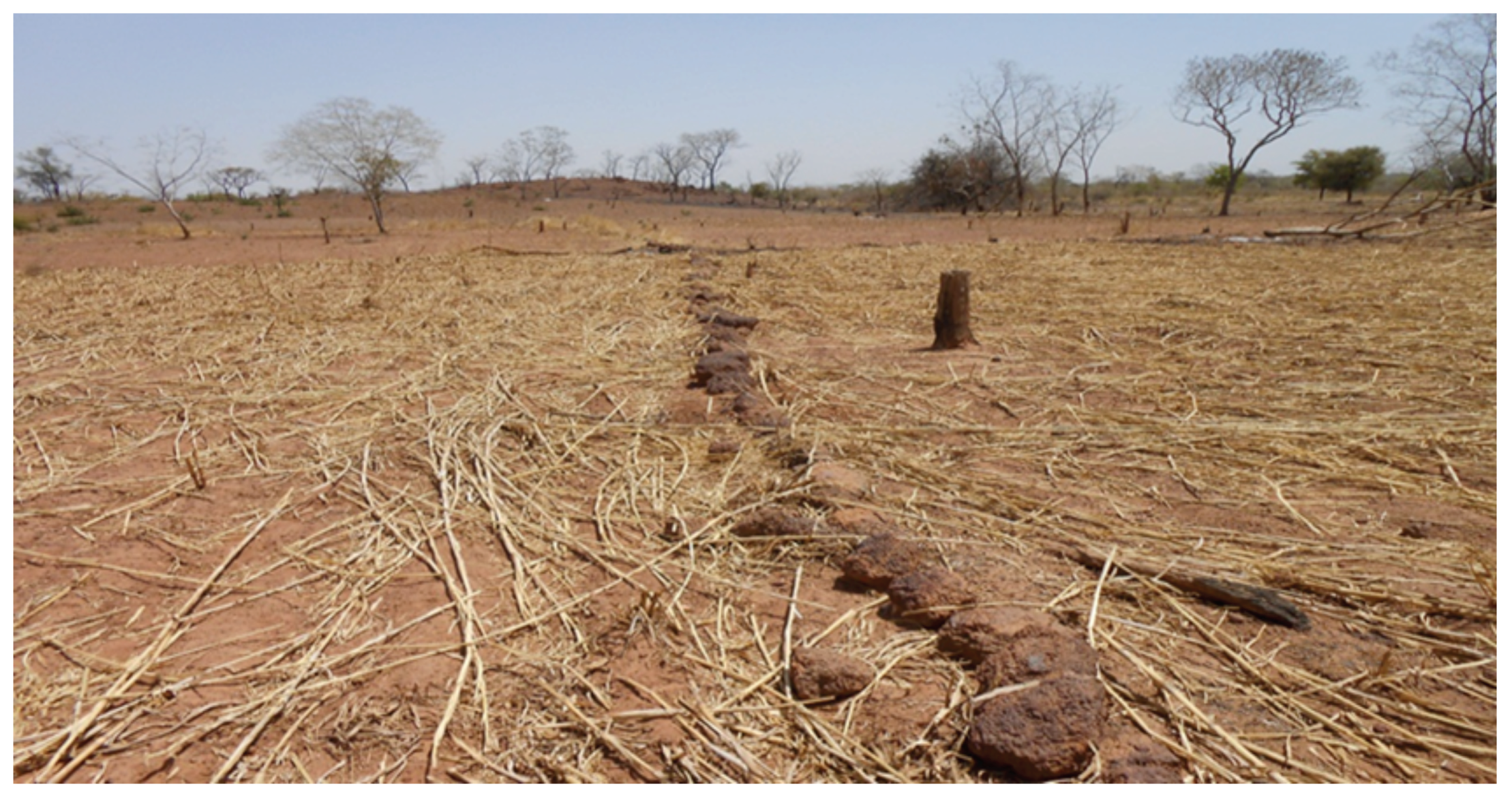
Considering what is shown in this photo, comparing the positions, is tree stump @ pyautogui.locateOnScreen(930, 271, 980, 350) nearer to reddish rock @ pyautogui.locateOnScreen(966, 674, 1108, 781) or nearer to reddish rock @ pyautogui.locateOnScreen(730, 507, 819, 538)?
reddish rock @ pyautogui.locateOnScreen(730, 507, 819, 538)

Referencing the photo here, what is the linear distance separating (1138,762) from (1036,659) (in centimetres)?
30

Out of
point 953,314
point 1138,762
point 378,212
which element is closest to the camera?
point 1138,762

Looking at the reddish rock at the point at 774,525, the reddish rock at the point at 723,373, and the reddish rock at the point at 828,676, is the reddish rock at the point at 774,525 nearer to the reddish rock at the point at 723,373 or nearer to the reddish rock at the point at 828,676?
the reddish rock at the point at 828,676

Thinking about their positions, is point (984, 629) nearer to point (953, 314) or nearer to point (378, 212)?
point (953, 314)

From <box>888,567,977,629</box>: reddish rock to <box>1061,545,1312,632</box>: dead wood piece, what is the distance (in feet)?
1.58

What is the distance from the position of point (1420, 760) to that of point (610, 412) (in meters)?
3.28

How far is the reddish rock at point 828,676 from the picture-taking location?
1.93 m

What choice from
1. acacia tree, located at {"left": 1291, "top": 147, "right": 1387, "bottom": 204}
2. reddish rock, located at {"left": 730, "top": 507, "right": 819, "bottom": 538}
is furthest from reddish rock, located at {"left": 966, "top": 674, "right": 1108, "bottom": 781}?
acacia tree, located at {"left": 1291, "top": 147, "right": 1387, "bottom": 204}

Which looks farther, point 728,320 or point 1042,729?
point 728,320

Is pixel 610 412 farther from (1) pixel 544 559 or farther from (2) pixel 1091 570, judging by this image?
(2) pixel 1091 570

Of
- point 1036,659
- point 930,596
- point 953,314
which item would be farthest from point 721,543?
point 953,314

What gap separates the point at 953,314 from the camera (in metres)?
5.67

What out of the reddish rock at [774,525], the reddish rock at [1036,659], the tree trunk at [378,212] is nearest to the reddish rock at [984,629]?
the reddish rock at [1036,659]

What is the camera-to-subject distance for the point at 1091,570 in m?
2.46
